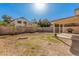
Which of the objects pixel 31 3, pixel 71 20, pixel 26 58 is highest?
pixel 31 3

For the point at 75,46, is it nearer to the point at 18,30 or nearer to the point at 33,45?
the point at 33,45

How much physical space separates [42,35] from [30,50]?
273mm

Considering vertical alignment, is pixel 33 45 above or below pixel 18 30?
below

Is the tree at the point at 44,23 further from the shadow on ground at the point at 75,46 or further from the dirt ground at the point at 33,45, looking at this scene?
the shadow on ground at the point at 75,46

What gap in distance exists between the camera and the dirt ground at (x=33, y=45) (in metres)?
3.65

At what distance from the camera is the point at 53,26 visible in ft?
12.3

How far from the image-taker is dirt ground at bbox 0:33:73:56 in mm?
3650

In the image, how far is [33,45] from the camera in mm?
3678

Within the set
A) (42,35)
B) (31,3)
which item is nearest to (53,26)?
(42,35)

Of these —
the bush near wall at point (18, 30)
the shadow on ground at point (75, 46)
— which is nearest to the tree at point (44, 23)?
the bush near wall at point (18, 30)

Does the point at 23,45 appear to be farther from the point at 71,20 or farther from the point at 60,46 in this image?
the point at 71,20

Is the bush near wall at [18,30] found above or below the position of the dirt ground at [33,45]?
above

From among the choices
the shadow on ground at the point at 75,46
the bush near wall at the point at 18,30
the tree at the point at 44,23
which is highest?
the tree at the point at 44,23

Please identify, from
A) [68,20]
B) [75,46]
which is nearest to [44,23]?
[68,20]
